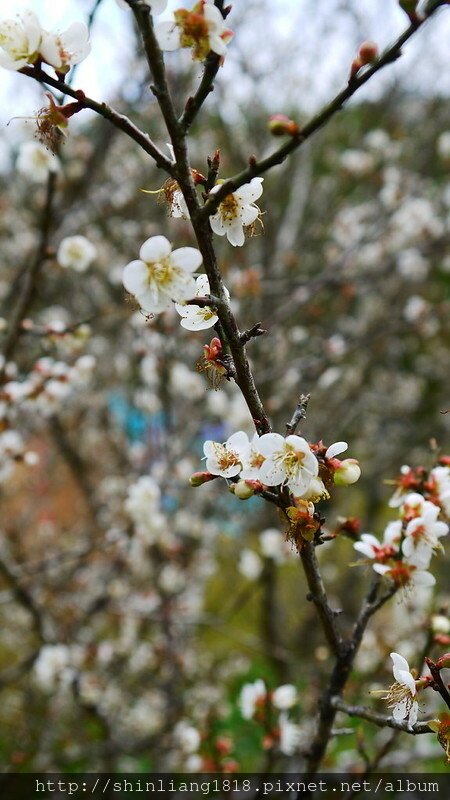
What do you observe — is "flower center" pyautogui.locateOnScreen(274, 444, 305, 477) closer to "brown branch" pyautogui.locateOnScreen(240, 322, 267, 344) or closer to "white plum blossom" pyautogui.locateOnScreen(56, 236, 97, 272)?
"brown branch" pyautogui.locateOnScreen(240, 322, 267, 344)

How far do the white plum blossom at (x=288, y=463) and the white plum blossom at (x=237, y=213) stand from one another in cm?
37

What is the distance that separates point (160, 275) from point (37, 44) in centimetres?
45

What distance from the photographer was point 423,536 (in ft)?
4.57

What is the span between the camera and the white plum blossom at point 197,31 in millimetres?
996

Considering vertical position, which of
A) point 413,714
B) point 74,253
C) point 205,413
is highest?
point 205,413

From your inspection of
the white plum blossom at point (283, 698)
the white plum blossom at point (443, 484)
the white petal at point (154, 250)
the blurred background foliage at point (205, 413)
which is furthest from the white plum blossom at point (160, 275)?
the blurred background foliage at point (205, 413)

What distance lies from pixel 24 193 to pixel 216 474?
570 cm

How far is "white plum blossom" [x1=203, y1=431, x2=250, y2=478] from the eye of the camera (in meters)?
1.21

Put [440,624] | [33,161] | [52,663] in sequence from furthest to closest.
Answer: [52,663] → [33,161] → [440,624]

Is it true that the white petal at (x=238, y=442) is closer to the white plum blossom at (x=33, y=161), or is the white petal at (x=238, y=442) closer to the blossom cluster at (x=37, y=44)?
the blossom cluster at (x=37, y=44)

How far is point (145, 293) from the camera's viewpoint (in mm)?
1108

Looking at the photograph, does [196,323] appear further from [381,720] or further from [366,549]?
[381,720]

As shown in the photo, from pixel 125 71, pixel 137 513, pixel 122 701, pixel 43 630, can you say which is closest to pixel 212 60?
pixel 137 513

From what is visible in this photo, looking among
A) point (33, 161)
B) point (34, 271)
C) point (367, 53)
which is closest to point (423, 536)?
point (367, 53)
